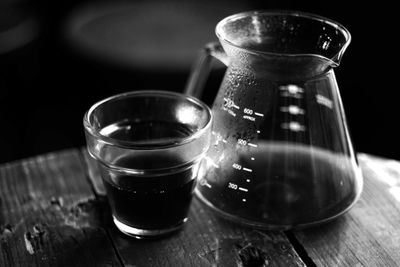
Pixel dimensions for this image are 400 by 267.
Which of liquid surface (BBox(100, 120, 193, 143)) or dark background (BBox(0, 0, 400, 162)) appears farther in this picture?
dark background (BBox(0, 0, 400, 162))

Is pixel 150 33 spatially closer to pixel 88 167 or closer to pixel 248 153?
pixel 88 167

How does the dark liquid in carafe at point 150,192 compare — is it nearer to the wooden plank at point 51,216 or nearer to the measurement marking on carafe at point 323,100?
the wooden plank at point 51,216

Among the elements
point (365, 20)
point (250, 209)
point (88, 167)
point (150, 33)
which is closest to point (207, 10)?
point (150, 33)

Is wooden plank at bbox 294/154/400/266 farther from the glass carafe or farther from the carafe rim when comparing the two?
the carafe rim

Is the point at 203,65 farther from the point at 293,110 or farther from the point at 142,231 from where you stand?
the point at 142,231

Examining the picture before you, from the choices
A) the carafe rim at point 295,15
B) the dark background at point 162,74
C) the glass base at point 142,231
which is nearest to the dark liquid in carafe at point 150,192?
the glass base at point 142,231

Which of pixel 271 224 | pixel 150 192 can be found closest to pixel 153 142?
pixel 150 192

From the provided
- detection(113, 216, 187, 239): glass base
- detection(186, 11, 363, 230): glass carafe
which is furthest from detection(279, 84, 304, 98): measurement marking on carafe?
detection(113, 216, 187, 239): glass base
